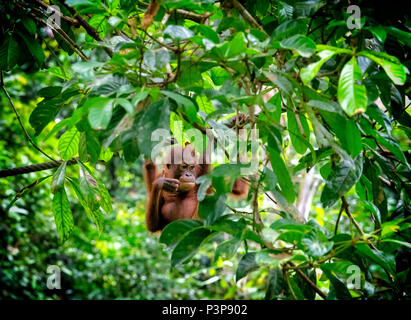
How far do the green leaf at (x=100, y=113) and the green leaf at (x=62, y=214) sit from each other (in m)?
0.60

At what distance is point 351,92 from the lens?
727mm

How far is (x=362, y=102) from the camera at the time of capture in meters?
0.72

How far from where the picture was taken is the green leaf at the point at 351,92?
0.72m

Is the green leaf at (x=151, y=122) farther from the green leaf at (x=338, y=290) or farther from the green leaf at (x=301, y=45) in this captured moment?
the green leaf at (x=338, y=290)

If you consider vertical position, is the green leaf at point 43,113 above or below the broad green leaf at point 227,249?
above

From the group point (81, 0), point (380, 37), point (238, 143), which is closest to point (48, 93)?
point (81, 0)

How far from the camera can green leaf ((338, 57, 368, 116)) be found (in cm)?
72

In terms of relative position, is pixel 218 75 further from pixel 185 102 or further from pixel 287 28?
pixel 185 102

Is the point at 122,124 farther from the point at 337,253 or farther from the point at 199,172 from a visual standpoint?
the point at 199,172

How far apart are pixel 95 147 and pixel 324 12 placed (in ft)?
2.10

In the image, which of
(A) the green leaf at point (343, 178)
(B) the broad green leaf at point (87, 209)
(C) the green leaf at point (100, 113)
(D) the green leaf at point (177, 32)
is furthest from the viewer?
(B) the broad green leaf at point (87, 209)

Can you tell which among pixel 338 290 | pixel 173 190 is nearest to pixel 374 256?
pixel 338 290

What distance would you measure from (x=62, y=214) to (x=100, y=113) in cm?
67

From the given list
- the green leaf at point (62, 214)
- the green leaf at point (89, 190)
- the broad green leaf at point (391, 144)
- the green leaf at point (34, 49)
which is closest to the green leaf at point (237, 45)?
the broad green leaf at point (391, 144)
